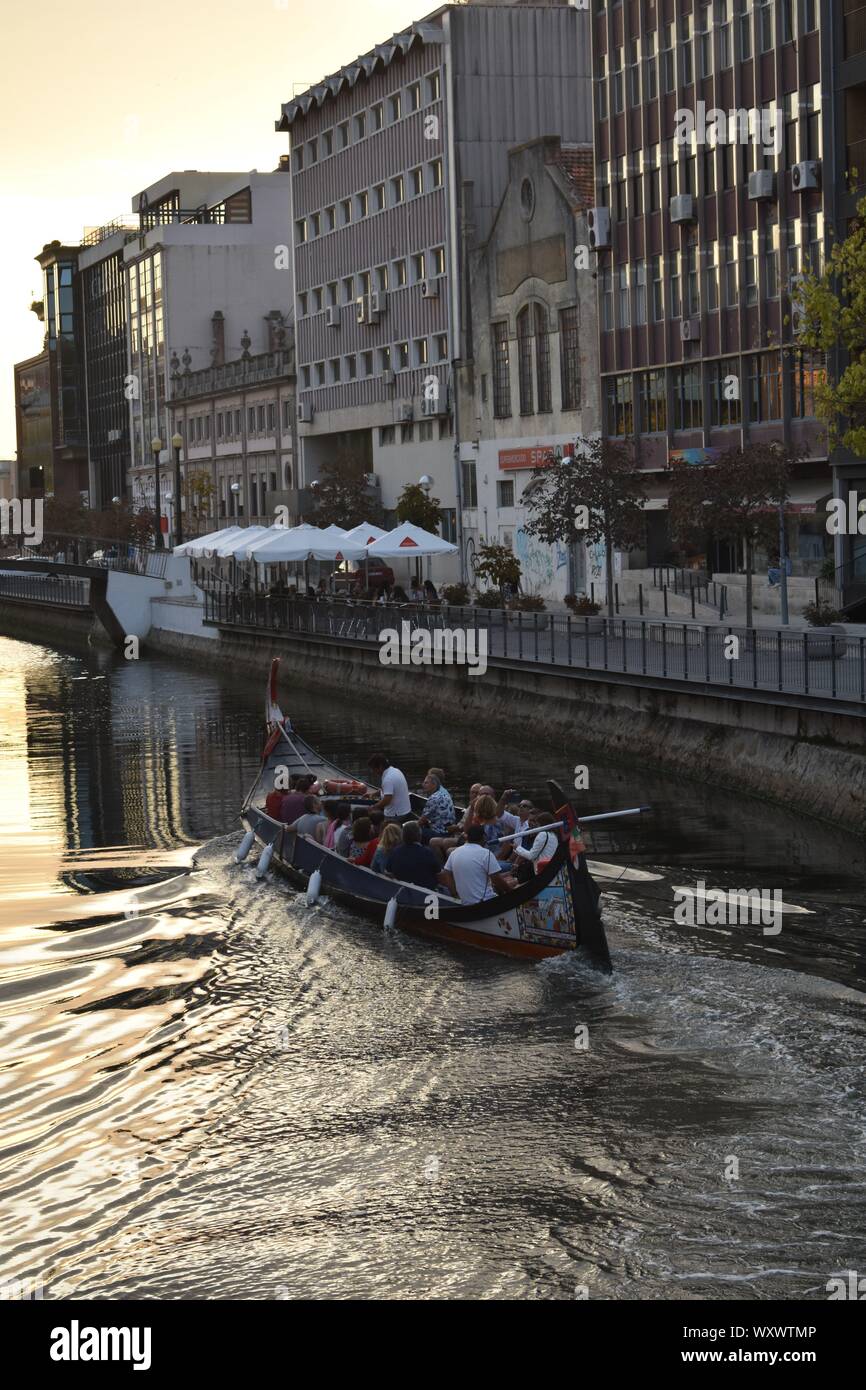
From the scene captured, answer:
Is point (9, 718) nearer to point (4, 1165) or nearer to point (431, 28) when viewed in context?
point (431, 28)

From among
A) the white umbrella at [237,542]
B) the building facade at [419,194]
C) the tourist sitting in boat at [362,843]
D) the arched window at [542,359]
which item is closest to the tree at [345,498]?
the building facade at [419,194]

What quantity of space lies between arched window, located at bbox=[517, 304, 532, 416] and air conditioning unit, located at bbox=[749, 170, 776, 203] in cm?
1628

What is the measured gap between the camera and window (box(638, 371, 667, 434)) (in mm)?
58250

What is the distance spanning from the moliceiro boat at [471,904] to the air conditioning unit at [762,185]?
26.6 meters

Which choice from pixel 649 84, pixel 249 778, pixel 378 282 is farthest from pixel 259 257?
pixel 249 778

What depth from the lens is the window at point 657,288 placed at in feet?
190

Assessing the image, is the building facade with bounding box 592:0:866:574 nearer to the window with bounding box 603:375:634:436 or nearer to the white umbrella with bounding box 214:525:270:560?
the window with bounding box 603:375:634:436

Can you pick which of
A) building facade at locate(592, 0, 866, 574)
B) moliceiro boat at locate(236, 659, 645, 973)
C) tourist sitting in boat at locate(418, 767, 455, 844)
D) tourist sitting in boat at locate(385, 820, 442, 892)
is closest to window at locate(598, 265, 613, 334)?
building facade at locate(592, 0, 866, 574)

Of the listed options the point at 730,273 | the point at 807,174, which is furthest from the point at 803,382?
the point at 807,174

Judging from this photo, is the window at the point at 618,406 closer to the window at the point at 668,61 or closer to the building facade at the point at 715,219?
the building facade at the point at 715,219

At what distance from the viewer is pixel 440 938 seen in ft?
75.7

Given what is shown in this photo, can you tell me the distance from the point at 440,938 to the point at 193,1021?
13.2ft

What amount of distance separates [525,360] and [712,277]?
12.8 meters

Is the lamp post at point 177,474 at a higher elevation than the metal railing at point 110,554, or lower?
higher
